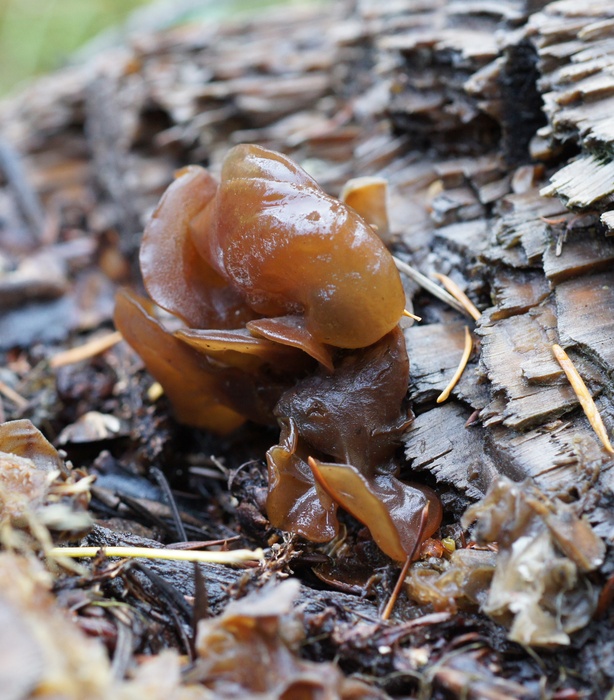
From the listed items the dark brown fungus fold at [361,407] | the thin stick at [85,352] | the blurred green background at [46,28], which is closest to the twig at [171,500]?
the dark brown fungus fold at [361,407]

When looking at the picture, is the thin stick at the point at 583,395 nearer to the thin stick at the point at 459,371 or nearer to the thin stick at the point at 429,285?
the thin stick at the point at 459,371

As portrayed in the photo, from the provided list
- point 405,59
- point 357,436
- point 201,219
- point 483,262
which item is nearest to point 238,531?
point 357,436

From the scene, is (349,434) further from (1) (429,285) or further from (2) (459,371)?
(1) (429,285)

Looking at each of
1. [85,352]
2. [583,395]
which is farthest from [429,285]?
[85,352]

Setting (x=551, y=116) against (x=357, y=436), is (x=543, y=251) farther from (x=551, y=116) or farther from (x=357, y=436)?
(x=357, y=436)

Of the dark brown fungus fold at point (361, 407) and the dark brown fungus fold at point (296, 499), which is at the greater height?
the dark brown fungus fold at point (361, 407)

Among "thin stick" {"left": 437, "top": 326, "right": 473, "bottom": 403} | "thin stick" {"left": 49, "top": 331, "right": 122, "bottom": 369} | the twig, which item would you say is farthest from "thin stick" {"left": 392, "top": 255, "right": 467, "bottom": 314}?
"thin stick" {"left": 49, "top": 331, "right": 122, "bottom": 369}
